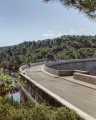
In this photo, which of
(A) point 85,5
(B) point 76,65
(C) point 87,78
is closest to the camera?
(A) point 85,5

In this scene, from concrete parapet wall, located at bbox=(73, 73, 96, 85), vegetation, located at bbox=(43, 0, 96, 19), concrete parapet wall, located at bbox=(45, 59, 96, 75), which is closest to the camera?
vegetation, located at bbox=(43, 0, 96, 19)

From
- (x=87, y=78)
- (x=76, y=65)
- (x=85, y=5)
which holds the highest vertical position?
(x=85, y=5)

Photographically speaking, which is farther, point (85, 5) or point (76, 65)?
point (76, 65)

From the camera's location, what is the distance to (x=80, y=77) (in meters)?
15.5

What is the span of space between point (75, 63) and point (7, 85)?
43.0 meters

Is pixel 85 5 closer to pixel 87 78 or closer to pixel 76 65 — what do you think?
pixel 87 78

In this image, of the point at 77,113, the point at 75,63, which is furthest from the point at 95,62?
the point at 77,113

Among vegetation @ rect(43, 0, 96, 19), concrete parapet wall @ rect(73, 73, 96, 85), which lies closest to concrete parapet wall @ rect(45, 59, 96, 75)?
concrete parapet wall @ rect(73, 73, 96, 85)

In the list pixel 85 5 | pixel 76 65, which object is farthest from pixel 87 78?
pixel 76 65

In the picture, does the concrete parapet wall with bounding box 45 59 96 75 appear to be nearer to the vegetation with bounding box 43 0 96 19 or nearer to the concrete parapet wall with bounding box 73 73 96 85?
the concrete parapet wall with bounding box 73 73 96 85

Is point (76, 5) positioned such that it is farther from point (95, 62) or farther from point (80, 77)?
point (95, 62)

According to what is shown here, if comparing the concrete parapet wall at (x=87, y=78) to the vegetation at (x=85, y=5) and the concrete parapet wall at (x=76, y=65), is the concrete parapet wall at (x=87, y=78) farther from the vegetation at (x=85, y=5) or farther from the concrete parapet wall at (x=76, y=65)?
the concrete parapet wall at (x=76, y=65)

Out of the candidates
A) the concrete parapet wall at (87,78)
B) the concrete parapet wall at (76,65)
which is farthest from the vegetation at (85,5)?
the concrete parapet wall at (76,65)

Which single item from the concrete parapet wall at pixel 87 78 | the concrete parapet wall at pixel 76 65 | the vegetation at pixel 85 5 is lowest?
the concrete parapet wall at pixel 76 65
